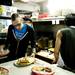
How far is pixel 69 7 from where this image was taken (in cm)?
397

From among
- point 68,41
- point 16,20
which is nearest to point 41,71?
point 68,41

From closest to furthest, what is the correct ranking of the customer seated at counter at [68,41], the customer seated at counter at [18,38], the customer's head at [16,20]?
the customer seated at counter at [68,41], the customer's head at [16,20], the customer seated at counter at [18,38]

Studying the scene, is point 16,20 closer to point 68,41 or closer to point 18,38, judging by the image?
point 18,38

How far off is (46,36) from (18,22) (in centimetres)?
167

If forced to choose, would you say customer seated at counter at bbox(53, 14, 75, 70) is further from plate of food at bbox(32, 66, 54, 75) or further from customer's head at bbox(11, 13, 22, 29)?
customer's head at bbox(11, 13, 22, 29)

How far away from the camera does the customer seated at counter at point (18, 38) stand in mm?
3000

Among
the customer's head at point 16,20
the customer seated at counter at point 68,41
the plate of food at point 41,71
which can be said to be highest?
the customer's head at point 16,20

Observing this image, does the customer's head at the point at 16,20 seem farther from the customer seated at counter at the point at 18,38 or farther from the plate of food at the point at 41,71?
the plate of food at the point at 41,71

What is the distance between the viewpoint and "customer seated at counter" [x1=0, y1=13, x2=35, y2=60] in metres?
3.00

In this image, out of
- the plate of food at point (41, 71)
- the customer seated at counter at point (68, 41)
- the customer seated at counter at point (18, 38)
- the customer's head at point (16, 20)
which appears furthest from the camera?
the customer seated at counter at point (18, 38)

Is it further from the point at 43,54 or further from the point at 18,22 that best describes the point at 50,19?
the point at 18,22

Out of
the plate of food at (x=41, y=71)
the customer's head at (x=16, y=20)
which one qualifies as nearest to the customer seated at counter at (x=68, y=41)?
the plate of food at (x=41, y=71)

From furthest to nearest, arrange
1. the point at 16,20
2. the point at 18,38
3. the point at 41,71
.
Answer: the point at 18,38 → the point at 16,20 → the point at 41,71

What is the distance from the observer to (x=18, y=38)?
9.86ft
